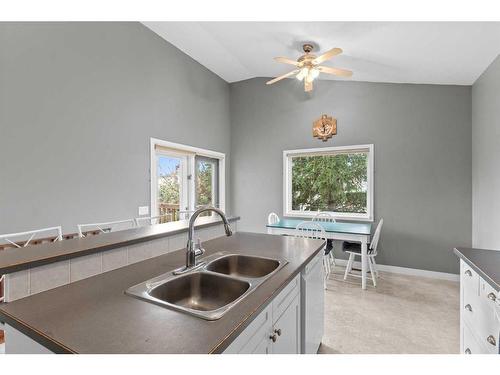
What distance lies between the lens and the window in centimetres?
362

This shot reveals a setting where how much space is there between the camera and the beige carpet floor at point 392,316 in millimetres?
2164

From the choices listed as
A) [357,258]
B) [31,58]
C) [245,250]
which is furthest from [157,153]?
[357,258]

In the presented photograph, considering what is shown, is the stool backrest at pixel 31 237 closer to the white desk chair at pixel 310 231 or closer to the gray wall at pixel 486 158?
the white desk chair at pixel 310 231

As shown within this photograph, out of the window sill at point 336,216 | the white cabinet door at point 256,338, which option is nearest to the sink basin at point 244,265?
the white cabinet door at point 256,338

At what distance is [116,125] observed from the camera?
9.81 feet

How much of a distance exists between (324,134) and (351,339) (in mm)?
3037

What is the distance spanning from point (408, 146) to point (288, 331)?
352 cm

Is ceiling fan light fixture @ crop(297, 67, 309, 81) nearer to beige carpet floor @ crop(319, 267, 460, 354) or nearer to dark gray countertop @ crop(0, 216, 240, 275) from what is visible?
dark gray countertop @ crop(0, 216, 240, 275)

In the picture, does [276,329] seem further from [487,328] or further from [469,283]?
[469,283]

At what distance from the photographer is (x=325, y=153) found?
4.39 meters

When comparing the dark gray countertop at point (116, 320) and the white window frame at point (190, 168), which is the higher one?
the white window frame at point (190, 168)

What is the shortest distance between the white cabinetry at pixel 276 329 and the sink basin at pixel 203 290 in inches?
6.7

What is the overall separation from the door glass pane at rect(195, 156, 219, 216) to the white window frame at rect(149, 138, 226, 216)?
10 centimetres
